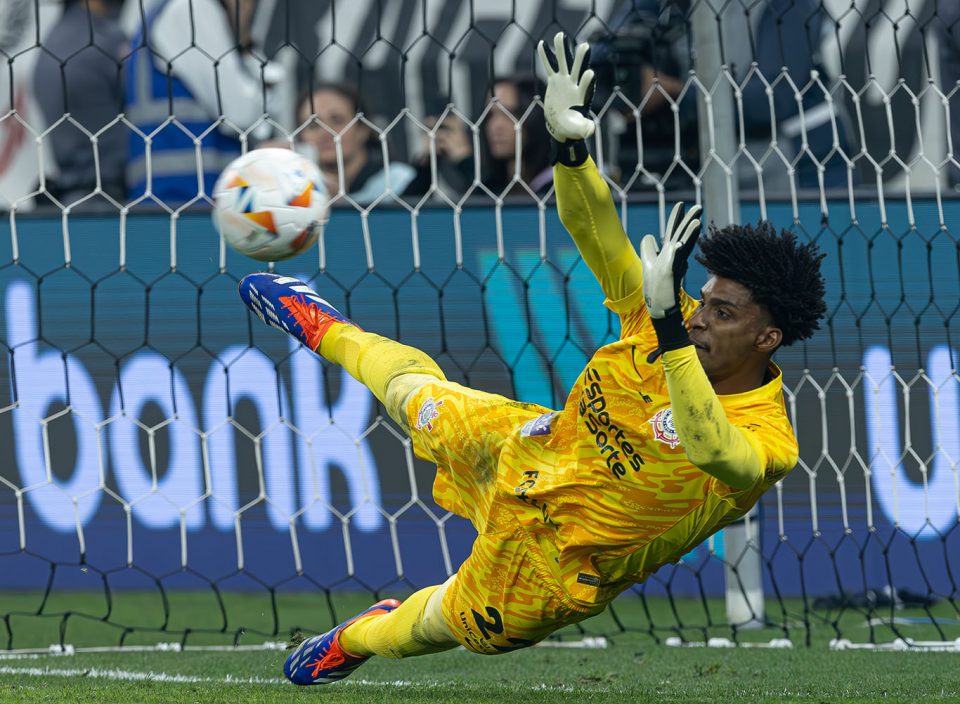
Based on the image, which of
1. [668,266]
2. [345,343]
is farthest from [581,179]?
[345,343]

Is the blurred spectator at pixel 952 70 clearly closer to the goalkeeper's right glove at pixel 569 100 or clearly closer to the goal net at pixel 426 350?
the goal net at pixel 426 350

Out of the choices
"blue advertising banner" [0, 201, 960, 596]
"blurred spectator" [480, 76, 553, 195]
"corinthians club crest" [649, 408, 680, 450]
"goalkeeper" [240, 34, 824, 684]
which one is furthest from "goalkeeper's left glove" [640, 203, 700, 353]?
"blurred spectator" [480, 76, 553, 195]

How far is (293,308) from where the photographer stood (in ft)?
15.1

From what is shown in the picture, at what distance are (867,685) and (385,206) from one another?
10.9ft

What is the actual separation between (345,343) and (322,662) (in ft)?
3.35

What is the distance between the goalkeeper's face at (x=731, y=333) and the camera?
3.75 metres

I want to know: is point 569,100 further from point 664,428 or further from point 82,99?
point 82,99

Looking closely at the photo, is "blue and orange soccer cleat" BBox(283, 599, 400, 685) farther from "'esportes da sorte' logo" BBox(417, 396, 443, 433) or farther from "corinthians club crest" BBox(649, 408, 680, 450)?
"corinthians club crest" BBox(649, 408, 680, 450)

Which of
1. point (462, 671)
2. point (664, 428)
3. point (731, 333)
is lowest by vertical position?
point (462, 671)

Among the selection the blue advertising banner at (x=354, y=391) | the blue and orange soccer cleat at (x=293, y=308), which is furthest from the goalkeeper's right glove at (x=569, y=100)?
the blue advertising banner at (x=354, y=391)

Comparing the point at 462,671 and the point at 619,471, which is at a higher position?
the point at 619,471

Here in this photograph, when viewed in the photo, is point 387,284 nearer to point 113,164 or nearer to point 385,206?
point 385,206

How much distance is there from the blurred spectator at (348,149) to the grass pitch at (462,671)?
83.5 inches

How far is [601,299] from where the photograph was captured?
6605 mm
